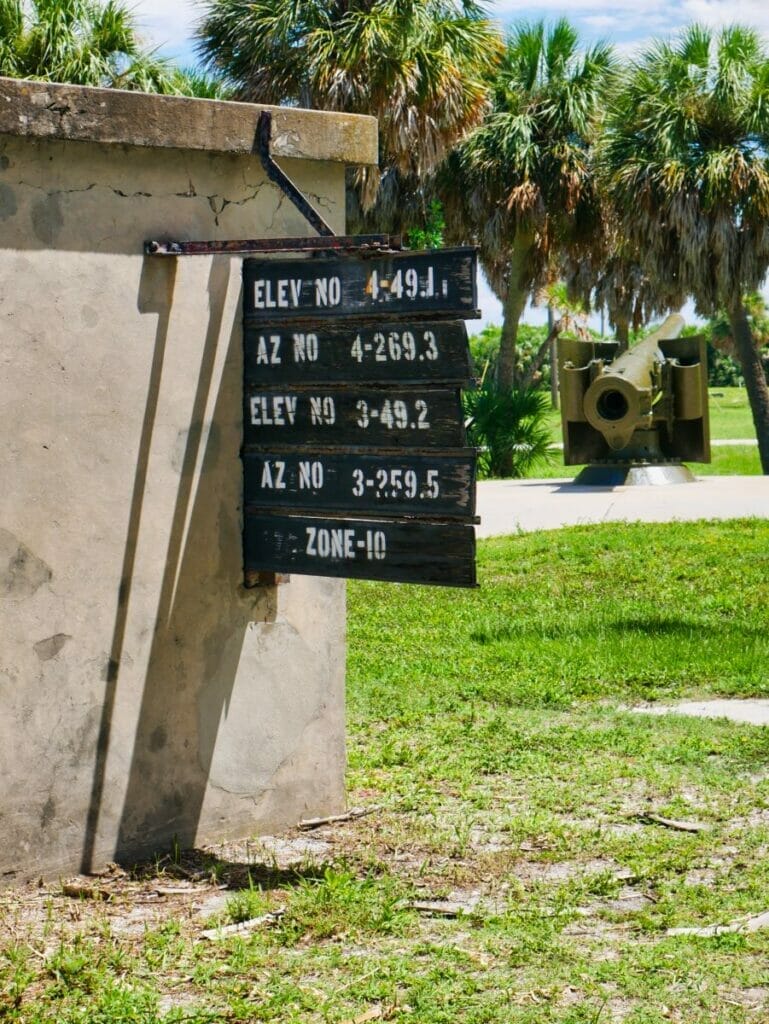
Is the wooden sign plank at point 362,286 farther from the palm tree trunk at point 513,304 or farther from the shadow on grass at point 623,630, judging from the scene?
the palm tree trunk at point 513,304

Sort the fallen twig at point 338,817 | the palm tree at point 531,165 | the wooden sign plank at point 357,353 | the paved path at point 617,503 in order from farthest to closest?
the palm tree at point 531,165
the paved path at point 617,503
the fallen twig at point 338,817
the wooden sign plank at point 357,353

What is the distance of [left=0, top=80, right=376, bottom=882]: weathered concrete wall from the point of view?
5.02m

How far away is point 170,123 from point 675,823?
10.5 ft

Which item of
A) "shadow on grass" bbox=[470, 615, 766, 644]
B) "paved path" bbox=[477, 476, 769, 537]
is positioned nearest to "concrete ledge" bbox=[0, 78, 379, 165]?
"shadow on grass" bbox=[470, 615, 766, 644]

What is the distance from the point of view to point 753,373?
2567 cm

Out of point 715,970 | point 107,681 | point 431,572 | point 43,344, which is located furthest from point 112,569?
point 715,970

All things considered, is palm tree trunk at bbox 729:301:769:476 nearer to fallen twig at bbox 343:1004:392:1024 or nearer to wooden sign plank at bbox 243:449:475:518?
wooden sign plank at bbox 243:449:475:518

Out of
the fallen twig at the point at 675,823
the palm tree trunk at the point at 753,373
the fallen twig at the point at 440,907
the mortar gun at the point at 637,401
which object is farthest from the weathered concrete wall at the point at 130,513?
the palm tree trunk at the point at 753,373

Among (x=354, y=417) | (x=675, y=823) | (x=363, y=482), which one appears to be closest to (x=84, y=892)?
(x=363, y=482)

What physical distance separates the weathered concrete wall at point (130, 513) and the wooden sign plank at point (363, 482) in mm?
186

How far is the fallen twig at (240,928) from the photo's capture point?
15.0ft

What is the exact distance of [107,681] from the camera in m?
5.27

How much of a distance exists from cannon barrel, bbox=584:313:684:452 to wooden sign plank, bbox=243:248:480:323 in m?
12.1

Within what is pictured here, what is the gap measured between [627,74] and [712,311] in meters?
4.29
